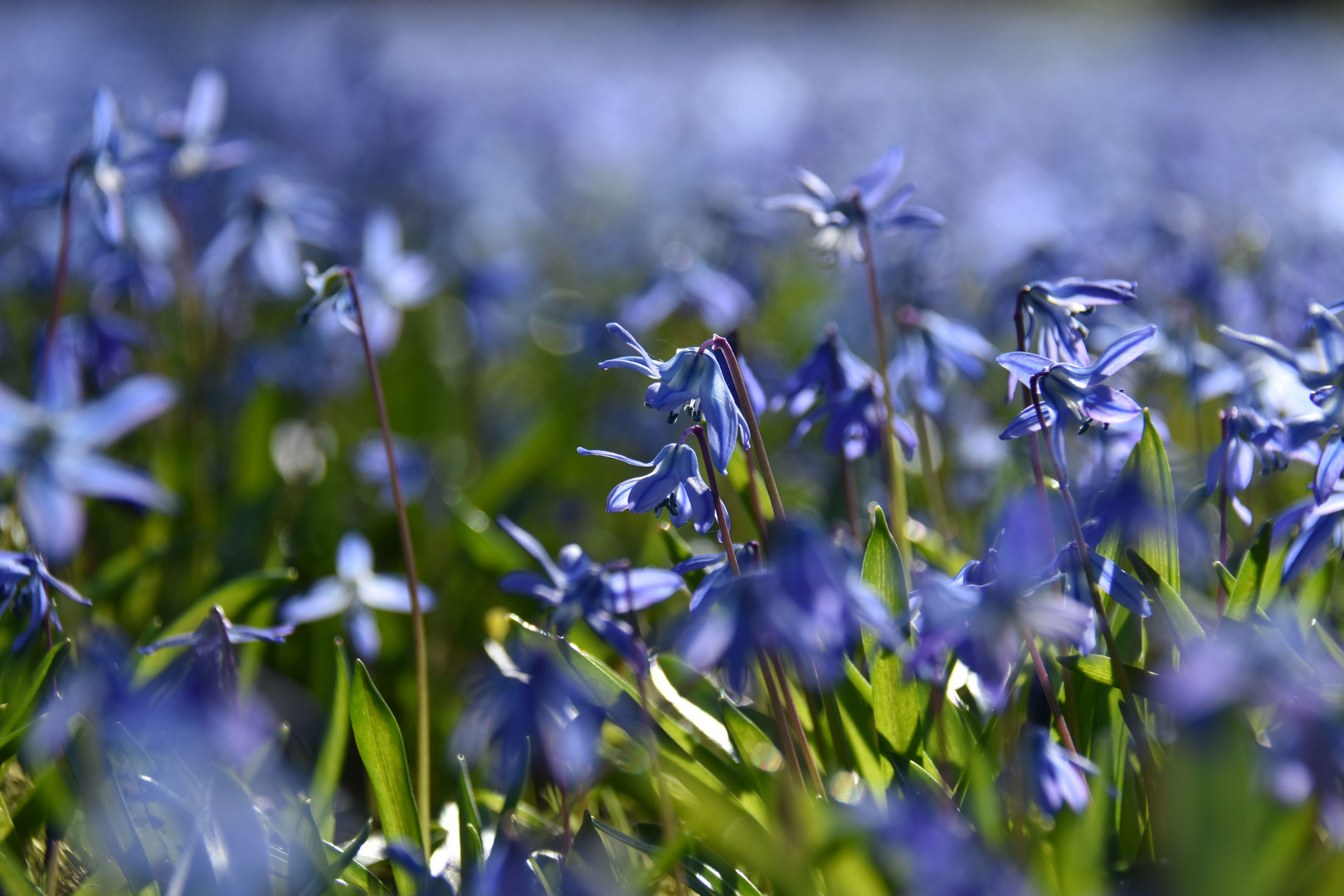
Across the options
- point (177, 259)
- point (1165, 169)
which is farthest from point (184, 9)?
point (1165, 169)

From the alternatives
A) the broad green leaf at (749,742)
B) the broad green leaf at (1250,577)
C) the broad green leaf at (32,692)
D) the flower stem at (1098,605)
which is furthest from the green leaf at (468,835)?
the broad green leaf at (1250,577)

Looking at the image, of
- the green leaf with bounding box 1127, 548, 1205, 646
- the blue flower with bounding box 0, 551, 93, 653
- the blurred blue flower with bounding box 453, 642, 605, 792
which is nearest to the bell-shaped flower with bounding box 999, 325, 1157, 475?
the green leaf with bounding box 1127, 548, 1205, 646

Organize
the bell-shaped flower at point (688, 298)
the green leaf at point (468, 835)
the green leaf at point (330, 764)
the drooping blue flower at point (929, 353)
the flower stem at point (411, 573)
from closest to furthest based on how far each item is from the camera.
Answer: the green leaf at point (468, 835) → the flower stem at point (411, 573) → the green leaf at point (330, 764) → the drooping blue flower at point (929, 353) → the bell-shaped flower at point (688, 298)

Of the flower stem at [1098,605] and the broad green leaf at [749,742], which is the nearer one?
the flower stem at [1098,605]

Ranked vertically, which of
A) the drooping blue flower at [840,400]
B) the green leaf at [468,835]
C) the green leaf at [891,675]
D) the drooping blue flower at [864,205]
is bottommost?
the green leaf at [468,835]

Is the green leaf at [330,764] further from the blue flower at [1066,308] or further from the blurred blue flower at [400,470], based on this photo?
the blue flower at [1066,308]

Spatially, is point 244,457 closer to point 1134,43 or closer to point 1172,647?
point 1172,647

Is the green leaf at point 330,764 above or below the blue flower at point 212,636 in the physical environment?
below
